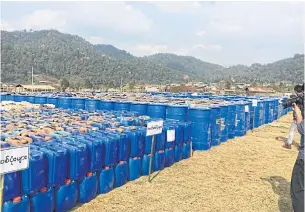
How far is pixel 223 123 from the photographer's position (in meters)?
11.0

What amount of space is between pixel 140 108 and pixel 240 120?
14.4 feet

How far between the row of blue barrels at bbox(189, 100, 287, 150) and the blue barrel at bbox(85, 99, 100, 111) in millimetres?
4576

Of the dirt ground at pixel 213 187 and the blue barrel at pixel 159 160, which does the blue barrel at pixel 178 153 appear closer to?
the dirt ground at pixel 213 187

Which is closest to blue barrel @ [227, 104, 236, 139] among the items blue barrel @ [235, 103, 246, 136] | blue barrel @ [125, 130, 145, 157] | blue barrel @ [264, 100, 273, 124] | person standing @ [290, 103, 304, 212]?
blue barrel @ [235, 103, 246, 136]

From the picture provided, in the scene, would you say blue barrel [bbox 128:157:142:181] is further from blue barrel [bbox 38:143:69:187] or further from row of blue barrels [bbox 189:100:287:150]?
row of blue barrels [bbox 189:100:287:150]

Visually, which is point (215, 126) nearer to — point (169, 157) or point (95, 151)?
point (169, 157)

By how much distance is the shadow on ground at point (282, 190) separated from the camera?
570 cm

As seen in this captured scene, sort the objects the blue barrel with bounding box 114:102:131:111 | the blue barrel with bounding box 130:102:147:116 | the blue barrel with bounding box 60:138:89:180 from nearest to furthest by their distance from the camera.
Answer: the blue barrel with bounding box 60:138:89:180, the blue barrel with bounding box 130:102:147:116, the blue barrel with bounding box 114:102:131:111

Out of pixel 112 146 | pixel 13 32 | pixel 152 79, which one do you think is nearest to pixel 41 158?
pixel 112 146

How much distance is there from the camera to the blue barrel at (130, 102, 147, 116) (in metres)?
10.8

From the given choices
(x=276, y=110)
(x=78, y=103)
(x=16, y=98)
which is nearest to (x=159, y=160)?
(x=78, y=103)

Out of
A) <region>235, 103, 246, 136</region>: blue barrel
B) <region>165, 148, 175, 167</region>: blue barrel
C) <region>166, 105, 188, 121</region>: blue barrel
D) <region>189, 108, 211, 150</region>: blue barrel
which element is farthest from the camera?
<region>235, 103, 246, 136</region>: blue barrel

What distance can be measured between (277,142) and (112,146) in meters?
8.23

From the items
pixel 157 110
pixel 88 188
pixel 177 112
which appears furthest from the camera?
pixel 157 110
